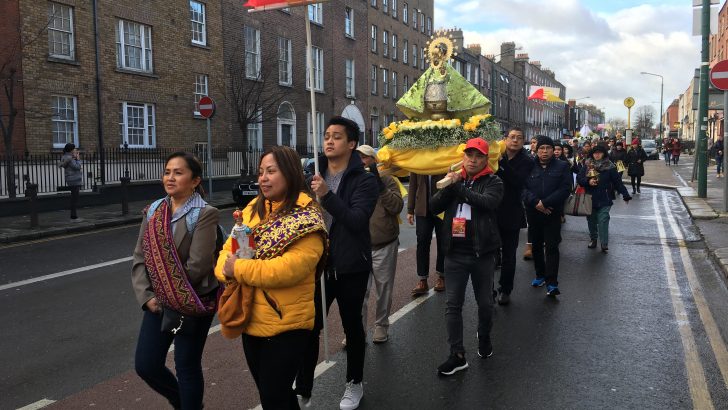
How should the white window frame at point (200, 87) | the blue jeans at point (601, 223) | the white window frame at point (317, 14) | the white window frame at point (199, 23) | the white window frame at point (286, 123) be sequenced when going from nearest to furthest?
the blue jeans at point (601, 223) < the white window frame at point (199, 23) < the white window frame at point (200, 87) < the white window frame at point (286, 123) < the white window frame at point (317, 14)

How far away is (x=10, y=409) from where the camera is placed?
3986 mm

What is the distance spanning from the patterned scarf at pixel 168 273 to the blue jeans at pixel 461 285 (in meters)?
1.98

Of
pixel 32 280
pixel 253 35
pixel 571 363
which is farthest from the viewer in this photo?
pixel 253 35

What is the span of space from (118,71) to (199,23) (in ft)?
16.6

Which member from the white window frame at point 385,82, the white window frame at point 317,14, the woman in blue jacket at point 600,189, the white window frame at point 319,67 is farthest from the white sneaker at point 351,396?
the white window frame at point 385,82

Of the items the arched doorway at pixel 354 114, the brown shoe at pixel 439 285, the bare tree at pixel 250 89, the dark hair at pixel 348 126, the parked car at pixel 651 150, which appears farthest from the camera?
the parked car at pixel 651 150

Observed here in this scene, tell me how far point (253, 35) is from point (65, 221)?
51.9 feet

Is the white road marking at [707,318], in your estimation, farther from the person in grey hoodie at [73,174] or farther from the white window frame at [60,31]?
the white window frame at [60,31]

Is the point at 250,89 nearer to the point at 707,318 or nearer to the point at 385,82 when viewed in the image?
the point at 385,82

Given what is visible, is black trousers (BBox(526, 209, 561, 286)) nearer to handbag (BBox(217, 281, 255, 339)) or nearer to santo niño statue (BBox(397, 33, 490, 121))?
santo niño statue (BBox(397, 33, 490, 121))

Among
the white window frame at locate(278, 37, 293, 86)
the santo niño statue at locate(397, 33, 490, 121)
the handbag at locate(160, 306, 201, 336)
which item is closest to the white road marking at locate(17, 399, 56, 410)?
the handbag at locate(160, 306, 201, 336)

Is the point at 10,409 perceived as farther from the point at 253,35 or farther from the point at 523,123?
the point at 523,123

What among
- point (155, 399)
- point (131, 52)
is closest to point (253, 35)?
point (131, 52)

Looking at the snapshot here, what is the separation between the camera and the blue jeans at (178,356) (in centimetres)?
326
